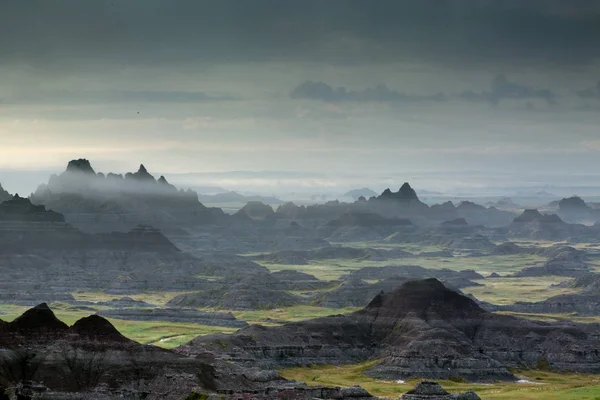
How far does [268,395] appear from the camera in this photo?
18312 cm

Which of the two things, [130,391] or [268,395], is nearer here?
[268,395]

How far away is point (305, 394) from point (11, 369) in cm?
4859

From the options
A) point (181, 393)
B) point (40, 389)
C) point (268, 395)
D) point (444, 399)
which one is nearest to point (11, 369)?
point (40, 389)

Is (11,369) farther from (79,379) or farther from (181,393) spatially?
(181,393)

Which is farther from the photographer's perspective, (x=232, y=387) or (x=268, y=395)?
(x=232, y=387)

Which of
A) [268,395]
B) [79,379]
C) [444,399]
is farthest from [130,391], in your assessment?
[444,399]

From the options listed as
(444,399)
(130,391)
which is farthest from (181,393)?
(444,399)

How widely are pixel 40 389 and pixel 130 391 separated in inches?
560

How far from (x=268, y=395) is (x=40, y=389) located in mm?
36599

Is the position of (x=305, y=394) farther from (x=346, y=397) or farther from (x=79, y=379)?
(x=79, y=379)

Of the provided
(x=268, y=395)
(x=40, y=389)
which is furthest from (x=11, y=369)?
(x=268, y=395)

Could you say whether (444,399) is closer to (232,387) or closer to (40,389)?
(232,387)

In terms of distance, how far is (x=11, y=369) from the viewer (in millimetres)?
199125

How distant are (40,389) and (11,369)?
31.6 feet
